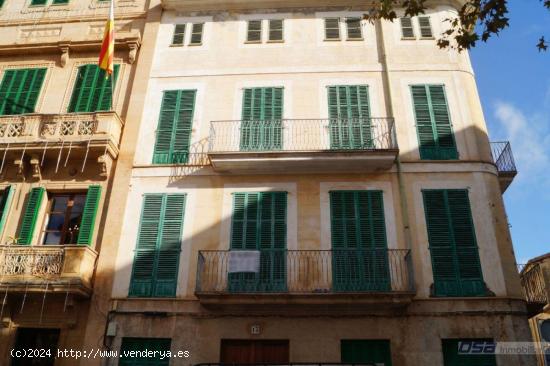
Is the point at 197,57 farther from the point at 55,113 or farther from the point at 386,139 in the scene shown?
the point at 386,139

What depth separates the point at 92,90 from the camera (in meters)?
14.5

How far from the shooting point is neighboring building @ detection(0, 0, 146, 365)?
11281 millimetres

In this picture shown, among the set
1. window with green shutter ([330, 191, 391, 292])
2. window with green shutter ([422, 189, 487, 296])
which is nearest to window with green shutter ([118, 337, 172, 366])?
window with green shutter ([330, 191, 391, 292])

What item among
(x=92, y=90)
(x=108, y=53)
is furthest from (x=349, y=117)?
(x=92, y=90)

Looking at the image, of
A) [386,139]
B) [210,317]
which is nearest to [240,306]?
[210,317]

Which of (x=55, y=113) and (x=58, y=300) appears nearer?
(x=58, y=300)

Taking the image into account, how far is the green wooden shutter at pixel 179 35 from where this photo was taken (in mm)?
15427

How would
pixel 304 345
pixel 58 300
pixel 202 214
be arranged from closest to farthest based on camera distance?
pixel 304 345 → pixel 58 300 → pixel 202 214

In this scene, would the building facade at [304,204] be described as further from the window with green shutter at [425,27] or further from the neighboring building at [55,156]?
the neighboring building at [55,156]

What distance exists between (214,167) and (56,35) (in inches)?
318

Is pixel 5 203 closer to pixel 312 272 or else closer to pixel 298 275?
pixel 298 275

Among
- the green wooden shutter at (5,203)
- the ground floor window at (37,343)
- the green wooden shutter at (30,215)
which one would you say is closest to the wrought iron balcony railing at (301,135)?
the green wooden shutter at (30,215)

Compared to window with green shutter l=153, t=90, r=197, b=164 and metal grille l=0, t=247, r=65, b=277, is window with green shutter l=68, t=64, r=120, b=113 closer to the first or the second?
window with green shutter l=153, t=90, r=197, b=164

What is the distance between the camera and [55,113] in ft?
45.8
